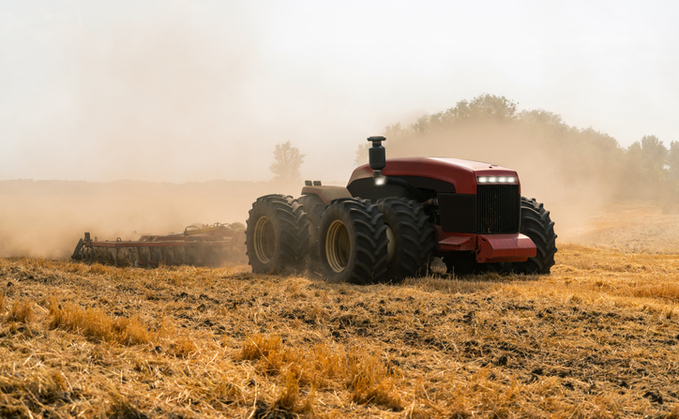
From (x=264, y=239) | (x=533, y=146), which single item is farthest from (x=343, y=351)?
(x=533, y=146)

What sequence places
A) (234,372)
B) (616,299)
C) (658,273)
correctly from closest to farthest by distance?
(234,372)
(616,299)
(658,273)

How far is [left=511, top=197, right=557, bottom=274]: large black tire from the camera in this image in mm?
9797

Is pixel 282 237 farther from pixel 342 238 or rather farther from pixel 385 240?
pixel 385 240

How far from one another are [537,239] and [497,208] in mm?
1104

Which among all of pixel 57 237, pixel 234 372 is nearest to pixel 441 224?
pixel 234 372

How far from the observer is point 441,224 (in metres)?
9.40

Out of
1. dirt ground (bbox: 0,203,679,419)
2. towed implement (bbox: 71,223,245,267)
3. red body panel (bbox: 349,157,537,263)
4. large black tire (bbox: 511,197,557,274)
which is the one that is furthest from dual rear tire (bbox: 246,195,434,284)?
large black tire (bbox: 511,197,557,274)

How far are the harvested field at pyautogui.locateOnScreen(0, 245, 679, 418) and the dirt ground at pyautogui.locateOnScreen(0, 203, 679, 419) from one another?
0.05 ft

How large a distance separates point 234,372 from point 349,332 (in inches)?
70.9

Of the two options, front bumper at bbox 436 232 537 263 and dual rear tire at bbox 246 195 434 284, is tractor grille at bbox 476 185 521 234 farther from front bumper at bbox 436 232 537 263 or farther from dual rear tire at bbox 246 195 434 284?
dual rear tire at bbox 246 195 434 284

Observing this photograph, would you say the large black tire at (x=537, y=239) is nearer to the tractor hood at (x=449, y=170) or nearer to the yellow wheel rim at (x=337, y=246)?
the tractor hood at (x=449, y=170)

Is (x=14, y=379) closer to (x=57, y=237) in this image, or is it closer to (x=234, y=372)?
(x=234, y=372)

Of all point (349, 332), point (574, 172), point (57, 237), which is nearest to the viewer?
point (349, 332)

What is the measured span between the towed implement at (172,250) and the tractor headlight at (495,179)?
596 centimetres
